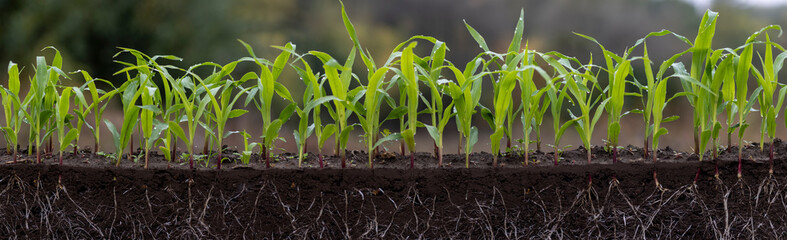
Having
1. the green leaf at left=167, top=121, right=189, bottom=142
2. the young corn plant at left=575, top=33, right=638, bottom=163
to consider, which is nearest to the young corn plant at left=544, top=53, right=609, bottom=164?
the young corn plant at left=575, top=33, right=638, bottom=163

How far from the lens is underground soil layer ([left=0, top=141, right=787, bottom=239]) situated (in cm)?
157

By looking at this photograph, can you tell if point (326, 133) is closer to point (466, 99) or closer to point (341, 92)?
point (341, 92)

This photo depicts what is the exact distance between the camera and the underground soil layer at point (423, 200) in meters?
1.57

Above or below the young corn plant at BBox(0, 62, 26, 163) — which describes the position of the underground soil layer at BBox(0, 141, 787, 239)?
below

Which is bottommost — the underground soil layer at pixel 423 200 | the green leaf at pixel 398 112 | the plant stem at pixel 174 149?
the underground soil layer at pixel 423 200

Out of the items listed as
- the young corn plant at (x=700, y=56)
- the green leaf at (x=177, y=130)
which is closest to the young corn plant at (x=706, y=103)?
the young corn plant at (x=700, y=56)

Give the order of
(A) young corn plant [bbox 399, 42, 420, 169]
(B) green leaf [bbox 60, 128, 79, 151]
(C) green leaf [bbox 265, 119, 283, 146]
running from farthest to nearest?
(B) green leaf [bbox 60, 128, 79, 151] → (C) green leaf [bbox 265, 119, 283, 146] → (A) young corn plant [bbox 399, 42, 420, 169]

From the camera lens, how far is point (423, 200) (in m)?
1.57

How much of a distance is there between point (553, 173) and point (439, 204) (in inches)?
12.1

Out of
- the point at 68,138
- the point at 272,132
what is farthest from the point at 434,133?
the point at 68,138

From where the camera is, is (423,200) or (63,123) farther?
(63,123)

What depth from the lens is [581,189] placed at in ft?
5.20

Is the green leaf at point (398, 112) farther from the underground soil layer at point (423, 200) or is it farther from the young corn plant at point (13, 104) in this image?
the young corn plant at point (13, 104)

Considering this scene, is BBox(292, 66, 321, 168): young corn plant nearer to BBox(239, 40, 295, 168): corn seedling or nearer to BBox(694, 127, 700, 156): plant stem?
BBox(239, 40, 295, 168): corn seedling
